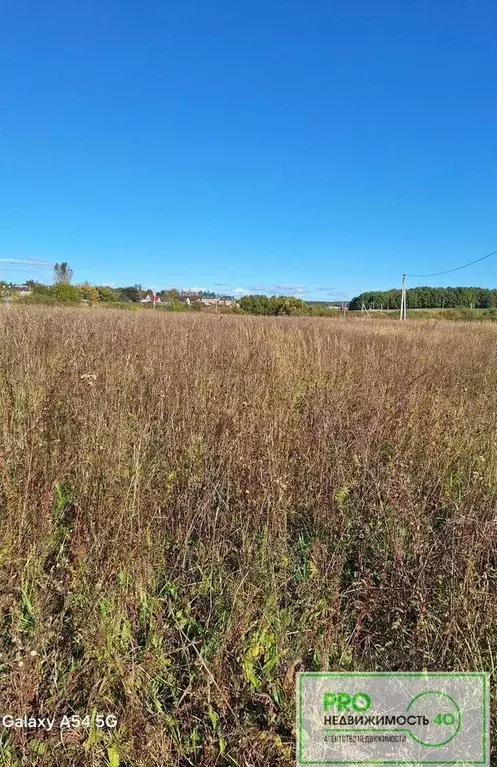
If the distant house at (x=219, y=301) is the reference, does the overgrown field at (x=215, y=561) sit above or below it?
below

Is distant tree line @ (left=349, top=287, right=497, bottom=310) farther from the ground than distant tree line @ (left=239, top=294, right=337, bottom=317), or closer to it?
farther from the ground

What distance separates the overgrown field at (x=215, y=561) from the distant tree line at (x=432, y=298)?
1720 inches

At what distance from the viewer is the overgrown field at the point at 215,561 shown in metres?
1.13

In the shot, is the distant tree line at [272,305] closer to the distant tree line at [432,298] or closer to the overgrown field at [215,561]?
the distant tree line at [432,298]

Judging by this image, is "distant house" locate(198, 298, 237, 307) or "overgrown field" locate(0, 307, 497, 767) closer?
"overgrown field" locate(0, 307, 497, 767)

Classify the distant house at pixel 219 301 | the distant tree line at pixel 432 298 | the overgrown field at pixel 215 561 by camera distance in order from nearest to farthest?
the overgrown field at pixel 215 561 → the distant house at pixel 219 301 → the distant tree line at pixel 432 298

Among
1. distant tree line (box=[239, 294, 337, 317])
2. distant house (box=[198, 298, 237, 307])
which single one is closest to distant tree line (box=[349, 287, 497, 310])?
distant tree line (box=[239, 294, 337, 317])

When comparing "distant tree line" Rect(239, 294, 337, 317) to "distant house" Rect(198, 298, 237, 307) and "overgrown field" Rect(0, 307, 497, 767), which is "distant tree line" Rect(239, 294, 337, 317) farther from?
"overgrown field" Rect(0, 307, 497, 767)

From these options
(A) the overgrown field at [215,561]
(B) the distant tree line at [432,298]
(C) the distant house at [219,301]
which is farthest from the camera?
(B) the distant tree line at [432,298]

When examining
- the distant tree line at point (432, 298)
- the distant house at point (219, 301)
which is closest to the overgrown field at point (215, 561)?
the distant house at point (219, 301)

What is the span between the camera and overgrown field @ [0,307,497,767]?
44.4 inches

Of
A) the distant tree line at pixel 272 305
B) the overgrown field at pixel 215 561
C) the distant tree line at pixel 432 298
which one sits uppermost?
the distant tree line at pixel 432 298

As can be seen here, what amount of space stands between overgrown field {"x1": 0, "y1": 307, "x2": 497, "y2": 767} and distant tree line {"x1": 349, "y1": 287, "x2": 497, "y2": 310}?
143 feet

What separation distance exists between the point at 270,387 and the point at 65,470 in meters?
2.15
